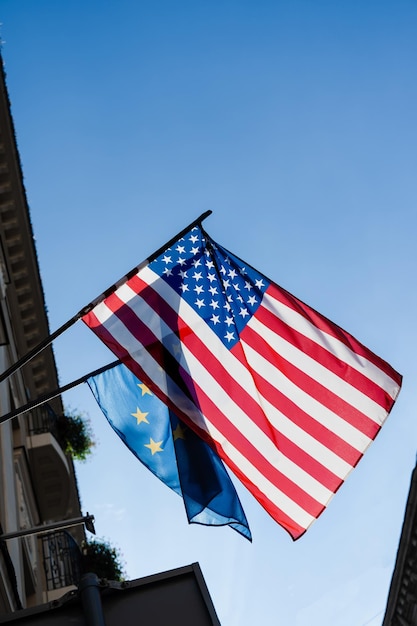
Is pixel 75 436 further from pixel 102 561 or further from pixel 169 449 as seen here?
pixel 169 449

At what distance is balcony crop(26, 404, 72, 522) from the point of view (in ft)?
69.8

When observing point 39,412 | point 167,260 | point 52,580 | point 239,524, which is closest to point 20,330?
point 39,412

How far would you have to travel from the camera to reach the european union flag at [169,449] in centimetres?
763

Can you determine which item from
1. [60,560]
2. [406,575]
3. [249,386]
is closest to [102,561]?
[60,560]

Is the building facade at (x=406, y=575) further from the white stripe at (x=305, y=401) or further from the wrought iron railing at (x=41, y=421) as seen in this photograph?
the white stripe at (x=305, y=401)

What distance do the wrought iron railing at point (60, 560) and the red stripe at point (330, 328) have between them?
46.1 feet

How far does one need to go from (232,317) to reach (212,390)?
3.65 feet

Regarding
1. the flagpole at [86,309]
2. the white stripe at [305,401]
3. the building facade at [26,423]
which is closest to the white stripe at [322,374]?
the white stripe at [305,401]

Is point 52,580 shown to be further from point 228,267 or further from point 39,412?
point 228,267

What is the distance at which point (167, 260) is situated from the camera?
29.5 ft

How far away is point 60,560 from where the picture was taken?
21.3 m

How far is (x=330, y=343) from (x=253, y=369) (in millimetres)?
1131

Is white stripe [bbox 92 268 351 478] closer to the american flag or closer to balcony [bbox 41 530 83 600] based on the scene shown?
the american flag

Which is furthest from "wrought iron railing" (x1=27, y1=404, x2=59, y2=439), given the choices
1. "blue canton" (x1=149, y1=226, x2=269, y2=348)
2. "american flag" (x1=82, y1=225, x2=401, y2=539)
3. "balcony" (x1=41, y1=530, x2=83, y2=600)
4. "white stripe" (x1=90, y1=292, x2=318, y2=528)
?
"white stripe" (x1=90, y1=292, x2=318, y2=528)
